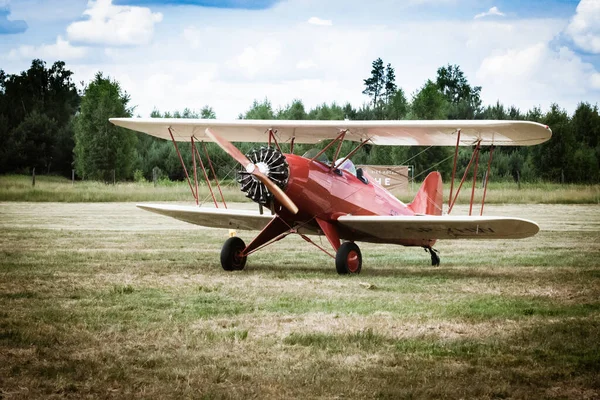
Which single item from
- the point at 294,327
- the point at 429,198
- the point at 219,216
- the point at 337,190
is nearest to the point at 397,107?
the point at 429,198

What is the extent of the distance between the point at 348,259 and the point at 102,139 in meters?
42.7

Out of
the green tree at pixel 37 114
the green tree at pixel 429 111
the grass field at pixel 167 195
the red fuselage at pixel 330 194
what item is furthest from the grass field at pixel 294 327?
the green tree at pixel 37 114

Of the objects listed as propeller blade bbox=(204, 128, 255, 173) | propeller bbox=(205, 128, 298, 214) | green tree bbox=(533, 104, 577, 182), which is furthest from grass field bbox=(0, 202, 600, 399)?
green tree bbox=(533, 104, 577, 182)

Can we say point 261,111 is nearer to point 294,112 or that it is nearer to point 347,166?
point 294,112

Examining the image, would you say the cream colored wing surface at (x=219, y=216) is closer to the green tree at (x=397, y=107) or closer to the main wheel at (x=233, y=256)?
the main wheel at (x=233, y=256)

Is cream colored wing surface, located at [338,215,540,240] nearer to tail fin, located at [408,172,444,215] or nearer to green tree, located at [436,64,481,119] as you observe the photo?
tail fin, located at [408,172,444,215]

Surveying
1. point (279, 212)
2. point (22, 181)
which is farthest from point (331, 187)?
point (22, 181)

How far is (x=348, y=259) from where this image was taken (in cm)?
1213

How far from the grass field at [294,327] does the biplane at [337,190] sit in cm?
56

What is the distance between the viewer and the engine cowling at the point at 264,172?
11664mm

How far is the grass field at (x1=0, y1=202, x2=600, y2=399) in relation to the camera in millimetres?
5395

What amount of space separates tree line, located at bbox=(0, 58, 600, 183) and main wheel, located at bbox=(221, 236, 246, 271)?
3006cm

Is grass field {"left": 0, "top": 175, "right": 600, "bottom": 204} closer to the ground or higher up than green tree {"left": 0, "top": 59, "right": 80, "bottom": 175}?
closer to the ground

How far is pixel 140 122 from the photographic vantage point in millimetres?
14266
